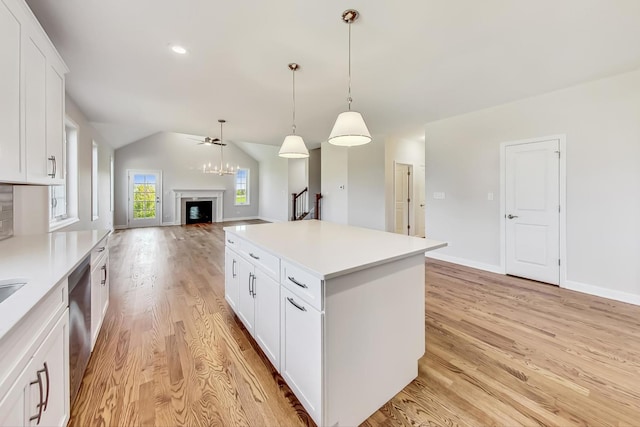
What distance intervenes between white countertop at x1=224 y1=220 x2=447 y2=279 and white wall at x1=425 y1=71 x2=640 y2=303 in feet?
9.10

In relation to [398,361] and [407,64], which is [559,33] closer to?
[407,64]

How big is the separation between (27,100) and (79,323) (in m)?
1.42

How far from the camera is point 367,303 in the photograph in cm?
142

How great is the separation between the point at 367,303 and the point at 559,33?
111 inches

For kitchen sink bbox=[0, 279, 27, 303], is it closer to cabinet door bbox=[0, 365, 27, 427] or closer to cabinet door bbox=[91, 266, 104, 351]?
cabinet door bbox=[0, 365, 27, 427]

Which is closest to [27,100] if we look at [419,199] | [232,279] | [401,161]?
[232,279]

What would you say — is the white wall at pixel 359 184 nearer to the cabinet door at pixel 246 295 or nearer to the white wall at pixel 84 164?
the cabinet door at pixel 246 295

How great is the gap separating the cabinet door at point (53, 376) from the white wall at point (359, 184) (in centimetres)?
559

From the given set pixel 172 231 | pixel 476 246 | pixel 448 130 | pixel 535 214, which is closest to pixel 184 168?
pixel 172 231

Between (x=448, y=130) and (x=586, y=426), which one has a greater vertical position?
(x=448, y=130)

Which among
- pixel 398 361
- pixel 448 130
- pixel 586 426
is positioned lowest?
pixel 586 426

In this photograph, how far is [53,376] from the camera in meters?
1.12

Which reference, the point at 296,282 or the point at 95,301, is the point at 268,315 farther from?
the point at 95,301

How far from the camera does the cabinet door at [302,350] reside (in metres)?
1.30
